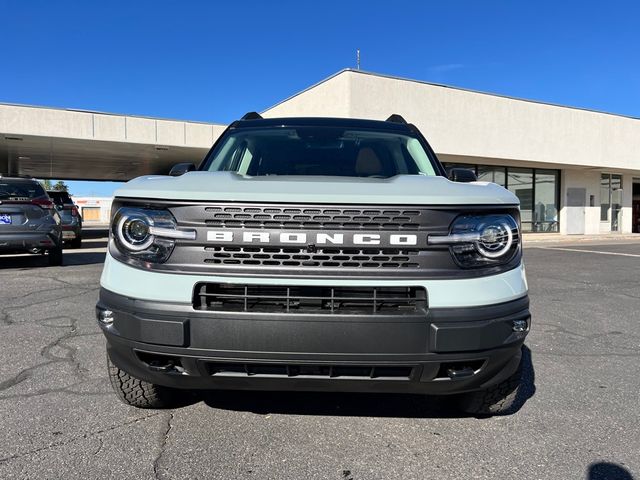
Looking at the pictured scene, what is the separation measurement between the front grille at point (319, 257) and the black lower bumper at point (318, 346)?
0.23 metres

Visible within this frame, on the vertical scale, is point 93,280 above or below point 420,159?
below

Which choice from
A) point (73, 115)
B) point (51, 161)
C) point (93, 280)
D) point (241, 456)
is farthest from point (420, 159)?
point (51, 161)

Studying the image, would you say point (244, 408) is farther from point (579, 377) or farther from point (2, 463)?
point (579, 377)

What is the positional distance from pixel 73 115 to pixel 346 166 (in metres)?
16.9

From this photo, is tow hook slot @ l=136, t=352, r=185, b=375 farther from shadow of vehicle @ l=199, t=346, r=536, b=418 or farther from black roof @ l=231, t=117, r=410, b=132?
black roof @ l=231, t=117, r=410, b=132

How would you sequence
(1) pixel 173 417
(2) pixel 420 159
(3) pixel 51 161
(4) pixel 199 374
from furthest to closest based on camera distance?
(3) pixel 51 161 < (2) pixel 420 159 < (1) pixel 173 417 < (4) pixel 199 374

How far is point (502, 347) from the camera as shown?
217cm

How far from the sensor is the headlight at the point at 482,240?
217 centimetres

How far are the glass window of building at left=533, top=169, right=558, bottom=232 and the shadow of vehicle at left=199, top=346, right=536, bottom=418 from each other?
78.4 ft

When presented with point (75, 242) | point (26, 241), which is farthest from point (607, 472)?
point (75, 242)

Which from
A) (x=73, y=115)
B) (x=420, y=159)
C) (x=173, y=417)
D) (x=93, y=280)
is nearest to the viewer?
(x=173, y=417)

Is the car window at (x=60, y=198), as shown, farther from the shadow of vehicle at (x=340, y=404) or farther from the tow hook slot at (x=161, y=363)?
the tow hook slot at (x=161, y=363)

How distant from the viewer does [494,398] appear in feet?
8.70

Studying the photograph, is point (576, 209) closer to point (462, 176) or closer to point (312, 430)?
point (462, 176)
